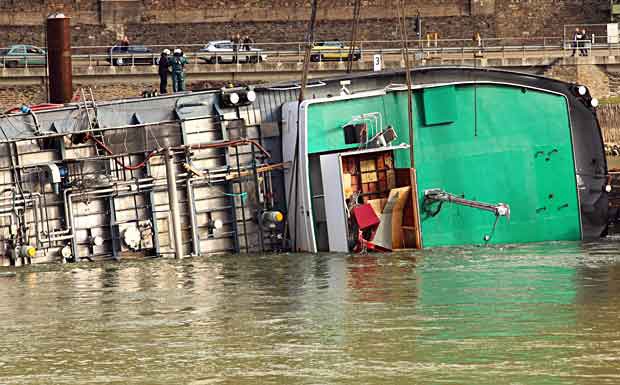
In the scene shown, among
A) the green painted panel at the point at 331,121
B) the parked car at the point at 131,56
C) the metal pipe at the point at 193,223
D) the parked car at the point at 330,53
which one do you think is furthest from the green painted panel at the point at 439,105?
the parked car at the point at 131,56

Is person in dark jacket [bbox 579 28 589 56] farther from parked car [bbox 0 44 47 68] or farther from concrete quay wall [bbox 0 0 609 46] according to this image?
parked car [bbox 0 44 47 68]

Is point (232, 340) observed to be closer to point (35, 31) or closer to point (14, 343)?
point (14, 343)

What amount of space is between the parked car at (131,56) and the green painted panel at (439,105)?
24279 mm

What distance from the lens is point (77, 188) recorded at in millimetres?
26250

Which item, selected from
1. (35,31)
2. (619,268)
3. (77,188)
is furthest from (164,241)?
(35,31)

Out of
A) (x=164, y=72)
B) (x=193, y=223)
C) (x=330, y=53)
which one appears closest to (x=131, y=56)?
(x=330, y=53)

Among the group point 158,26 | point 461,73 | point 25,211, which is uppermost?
point 158,26

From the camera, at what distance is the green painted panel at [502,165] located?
87.6 ft

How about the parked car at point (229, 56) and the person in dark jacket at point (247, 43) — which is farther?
the person in dark jacket at point (247, 43)

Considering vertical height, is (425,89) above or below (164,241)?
above

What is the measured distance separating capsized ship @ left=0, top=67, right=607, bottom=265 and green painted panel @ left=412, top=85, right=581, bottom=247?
2 centimetres

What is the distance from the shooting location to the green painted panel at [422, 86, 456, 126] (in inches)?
1054

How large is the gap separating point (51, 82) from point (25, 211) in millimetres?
4517

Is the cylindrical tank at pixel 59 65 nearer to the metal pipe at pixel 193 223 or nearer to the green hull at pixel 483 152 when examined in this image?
the metal pipe at pixel 193 223
